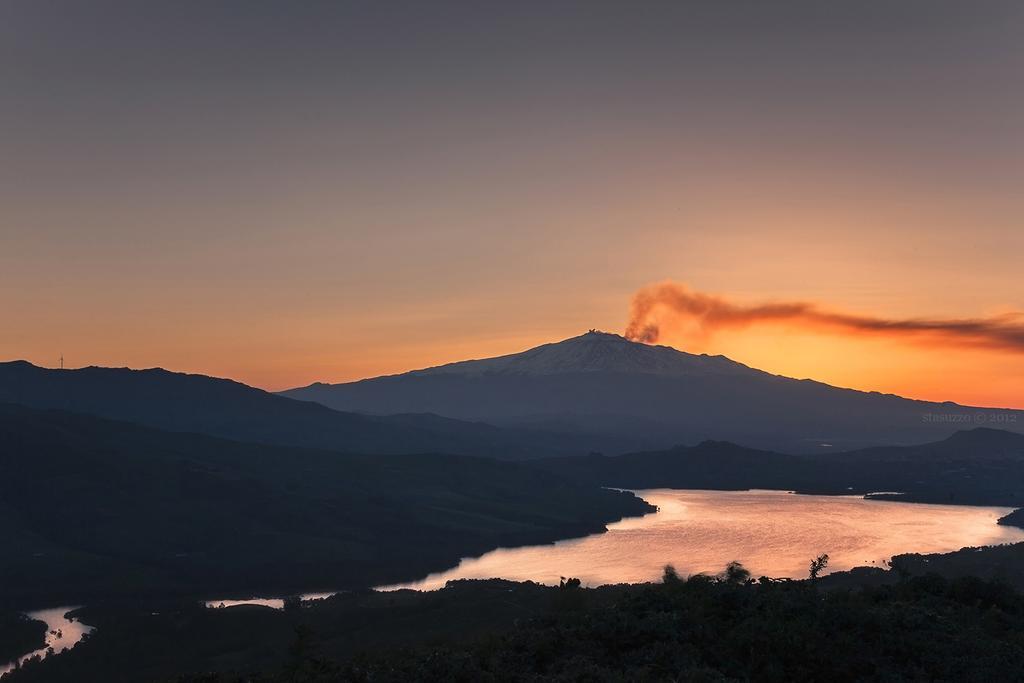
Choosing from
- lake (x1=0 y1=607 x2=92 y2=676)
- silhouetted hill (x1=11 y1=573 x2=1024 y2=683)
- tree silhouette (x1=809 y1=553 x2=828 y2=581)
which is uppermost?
tree silhouette (x1=809 y1=553 x2=828 y2=581)

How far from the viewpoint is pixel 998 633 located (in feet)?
114

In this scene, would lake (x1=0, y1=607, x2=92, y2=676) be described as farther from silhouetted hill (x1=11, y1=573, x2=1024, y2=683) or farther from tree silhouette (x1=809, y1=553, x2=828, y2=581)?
tree silhouette (x1=809, y1=553, x2=828, y2=581)

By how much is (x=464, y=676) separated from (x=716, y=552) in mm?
168021

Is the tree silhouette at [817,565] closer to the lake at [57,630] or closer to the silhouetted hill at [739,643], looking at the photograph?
the silhouetted hill at [739,643]

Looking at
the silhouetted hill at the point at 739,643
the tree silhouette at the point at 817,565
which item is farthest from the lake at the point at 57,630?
the tree silhouette at the point at 817,565

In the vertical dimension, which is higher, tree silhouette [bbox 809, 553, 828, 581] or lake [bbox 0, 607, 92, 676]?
tree silhouette [bbox 809, 553, 828, 581]

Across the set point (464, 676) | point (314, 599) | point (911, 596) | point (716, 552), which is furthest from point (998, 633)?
point (716, 552)

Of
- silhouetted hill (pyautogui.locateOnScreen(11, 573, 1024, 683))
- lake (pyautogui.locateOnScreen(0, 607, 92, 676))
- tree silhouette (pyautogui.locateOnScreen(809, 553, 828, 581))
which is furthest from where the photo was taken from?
lake (pyautogui.locateOnScreen(0, 607, 92, 676))

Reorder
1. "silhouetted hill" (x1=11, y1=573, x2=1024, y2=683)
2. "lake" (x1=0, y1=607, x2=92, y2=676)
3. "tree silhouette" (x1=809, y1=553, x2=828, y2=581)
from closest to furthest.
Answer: "silhouetted hill" (x1=11, y1=573, x2=1024, y2=683)
"tree silhouette" (x1=809, y1=553, x2=828, y2=581)
"lake" (x1=0, y1=607, x2=92, y2=676)

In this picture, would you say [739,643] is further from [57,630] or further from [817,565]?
[57,630]

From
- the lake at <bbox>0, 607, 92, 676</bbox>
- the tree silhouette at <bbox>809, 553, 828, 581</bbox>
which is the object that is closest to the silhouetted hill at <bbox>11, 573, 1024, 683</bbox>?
the tree silhouette at <bbox>809, 553, 828, 581</bbox>

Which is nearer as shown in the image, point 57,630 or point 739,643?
point 739,643

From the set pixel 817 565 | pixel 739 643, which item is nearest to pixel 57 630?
pixel 817 565

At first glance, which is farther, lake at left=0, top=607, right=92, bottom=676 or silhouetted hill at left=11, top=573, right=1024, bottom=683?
lake at left=0, top=607, right=92, bottom=676
